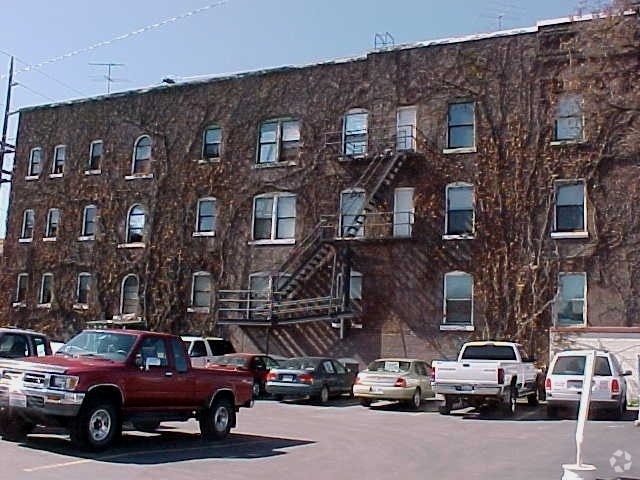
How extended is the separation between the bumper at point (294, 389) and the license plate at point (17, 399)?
1234 centimetres

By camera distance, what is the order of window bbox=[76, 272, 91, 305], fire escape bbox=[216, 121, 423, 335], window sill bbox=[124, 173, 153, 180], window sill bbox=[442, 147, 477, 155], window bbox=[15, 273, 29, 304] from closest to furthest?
window sill bbox=[442, 147, 477, 155] < fire escape bbox=[216, 121, 423, 335] < window sill bbox=[124, 173, 153, 180] < window bbox=[76, 272, 91, 305] < window bbox=[15, 273, 29, 304]

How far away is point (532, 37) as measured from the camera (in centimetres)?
3028

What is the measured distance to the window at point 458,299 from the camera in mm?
29766

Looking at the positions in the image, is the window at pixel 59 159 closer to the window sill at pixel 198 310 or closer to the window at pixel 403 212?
Answer: the window sill at pixel 198 310

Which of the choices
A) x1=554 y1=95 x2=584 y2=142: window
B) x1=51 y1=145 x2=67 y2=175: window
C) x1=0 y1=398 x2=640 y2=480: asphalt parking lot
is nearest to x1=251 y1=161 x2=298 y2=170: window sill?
x1=554 y1=95 x2=584 y2=142: window

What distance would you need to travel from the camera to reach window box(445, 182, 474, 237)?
30.3 metres

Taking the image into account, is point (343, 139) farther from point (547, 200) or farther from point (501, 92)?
point (547, 200)

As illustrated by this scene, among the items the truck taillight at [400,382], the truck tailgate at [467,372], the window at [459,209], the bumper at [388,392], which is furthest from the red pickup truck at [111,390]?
the window at [459,209]

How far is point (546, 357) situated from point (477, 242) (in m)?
4.76

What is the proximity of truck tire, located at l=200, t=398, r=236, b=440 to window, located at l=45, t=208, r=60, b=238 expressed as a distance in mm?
28165

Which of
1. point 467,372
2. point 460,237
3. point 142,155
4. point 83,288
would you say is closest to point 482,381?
point 467,372

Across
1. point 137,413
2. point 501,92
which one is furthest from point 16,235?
point 137,413

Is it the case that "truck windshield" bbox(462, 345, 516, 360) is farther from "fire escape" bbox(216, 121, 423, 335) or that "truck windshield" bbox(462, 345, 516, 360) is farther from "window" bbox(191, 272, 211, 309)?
"window" bbox(191, 272, 211, 309)

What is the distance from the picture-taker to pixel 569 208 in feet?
95.2
